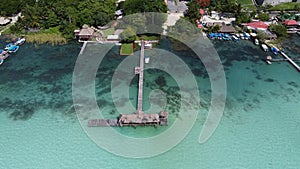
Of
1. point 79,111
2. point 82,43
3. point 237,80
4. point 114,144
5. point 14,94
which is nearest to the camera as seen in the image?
point 114,144

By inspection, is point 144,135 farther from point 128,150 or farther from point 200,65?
point 200,65

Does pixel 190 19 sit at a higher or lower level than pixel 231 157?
higher

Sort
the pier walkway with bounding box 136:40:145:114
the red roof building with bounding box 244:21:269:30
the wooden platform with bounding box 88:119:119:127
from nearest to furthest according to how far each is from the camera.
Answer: the wooden platform with bounding box 88:119:119:127 → the pier walkway with bounding box 136:40:145:114 → the red roof building with bounding box 244:21:269:30

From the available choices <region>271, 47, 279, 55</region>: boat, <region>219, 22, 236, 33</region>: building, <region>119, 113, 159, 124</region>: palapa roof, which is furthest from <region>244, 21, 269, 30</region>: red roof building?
<region>119, 113, 159, 124</region>: palapa roof

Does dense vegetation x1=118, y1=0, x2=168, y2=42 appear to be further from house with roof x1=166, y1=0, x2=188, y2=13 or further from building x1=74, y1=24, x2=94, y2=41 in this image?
building x1=74, y1=24, x2=94, y2=41

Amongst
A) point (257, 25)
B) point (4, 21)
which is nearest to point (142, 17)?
point (257, 25)

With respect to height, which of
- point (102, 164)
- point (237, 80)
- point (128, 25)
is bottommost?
point (102, 164)

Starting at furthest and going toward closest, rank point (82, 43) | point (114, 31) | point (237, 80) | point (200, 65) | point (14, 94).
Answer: point (114, 31)
point (82, 43)
point (200, 65)
point (237, 80)
point (14, 94)

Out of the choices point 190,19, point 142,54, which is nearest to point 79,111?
point 142,54
